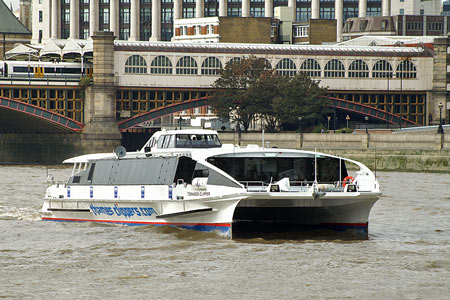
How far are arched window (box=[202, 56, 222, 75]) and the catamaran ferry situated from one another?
75094mm

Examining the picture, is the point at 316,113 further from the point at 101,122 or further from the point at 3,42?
the point at 3,42

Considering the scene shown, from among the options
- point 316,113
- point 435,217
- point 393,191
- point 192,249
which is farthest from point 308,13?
point 192,249

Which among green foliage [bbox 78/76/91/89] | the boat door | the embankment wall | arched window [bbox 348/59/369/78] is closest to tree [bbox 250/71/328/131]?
arched window [bbox 348/59/369/78]

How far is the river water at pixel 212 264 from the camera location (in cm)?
2688

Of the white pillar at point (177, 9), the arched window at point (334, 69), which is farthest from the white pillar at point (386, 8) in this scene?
the arched window at point (334, 69)

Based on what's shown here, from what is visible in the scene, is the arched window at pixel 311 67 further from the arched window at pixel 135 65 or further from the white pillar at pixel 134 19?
the white pillar at pixel 134 19

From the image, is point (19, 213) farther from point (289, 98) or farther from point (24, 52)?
point (24, 52)

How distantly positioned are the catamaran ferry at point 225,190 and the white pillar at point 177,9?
447 ft

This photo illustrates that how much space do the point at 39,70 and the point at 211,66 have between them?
1894 centimetres

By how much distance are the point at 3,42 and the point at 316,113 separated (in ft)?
238

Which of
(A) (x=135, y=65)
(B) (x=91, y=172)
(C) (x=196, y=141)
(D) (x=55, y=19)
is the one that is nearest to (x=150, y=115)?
(A) (x=135, y=65)

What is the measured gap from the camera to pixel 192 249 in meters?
33.1

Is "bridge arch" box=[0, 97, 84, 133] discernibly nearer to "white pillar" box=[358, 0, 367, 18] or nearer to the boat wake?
the boat wake

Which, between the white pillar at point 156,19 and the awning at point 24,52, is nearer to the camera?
the awning at point 24,52
